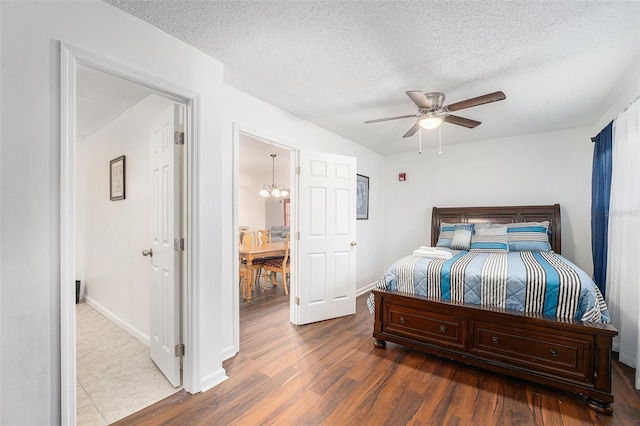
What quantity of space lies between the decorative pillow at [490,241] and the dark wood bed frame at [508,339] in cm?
143

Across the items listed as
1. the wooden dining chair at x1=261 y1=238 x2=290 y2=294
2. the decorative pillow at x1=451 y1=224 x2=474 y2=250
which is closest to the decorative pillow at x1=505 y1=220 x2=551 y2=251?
the decorative pillow at x1=451 y1=224 x2=474 y2=250

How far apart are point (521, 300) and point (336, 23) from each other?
2.39 metres

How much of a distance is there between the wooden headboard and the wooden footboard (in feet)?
7.25

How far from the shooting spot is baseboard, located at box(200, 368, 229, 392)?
2.05 m

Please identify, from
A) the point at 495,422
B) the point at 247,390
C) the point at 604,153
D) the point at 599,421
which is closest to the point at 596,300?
the point at 599,421

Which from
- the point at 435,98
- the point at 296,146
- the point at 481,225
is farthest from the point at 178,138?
the point at 481,225

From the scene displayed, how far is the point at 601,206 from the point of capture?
2990mm

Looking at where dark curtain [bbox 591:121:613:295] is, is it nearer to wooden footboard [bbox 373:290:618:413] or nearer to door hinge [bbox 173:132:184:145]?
wooden footboard [bbox 373:290:618:413]

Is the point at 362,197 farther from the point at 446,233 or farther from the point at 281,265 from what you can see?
the point at 281,265

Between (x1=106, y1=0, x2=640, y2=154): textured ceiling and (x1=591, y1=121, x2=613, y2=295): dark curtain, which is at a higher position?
(x1=106, y1=0, x2=640, y2=154): textured ceiling

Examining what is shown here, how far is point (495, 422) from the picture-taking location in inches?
69.2

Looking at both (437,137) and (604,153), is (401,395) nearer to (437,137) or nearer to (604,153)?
(604,153)

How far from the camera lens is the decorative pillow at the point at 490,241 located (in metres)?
3.45

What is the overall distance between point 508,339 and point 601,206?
79.0 inches
